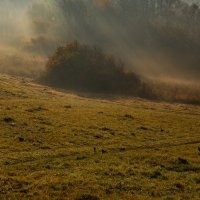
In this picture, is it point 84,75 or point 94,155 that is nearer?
point 94,155

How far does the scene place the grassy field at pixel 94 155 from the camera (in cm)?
3012

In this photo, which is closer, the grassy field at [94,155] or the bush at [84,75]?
the grassy field at [94,155]

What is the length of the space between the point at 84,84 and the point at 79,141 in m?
88.0

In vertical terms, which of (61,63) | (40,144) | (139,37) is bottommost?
(40,144)

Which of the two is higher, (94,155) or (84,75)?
(84,75)

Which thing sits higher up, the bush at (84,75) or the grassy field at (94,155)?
the bush at (84,75)

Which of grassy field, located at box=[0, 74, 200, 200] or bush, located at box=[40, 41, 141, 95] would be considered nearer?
→ grassy field, located at box=[0, 74, 200, 200]

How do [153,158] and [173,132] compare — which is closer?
[153,158]

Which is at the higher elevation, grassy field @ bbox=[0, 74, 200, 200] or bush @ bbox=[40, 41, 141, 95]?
bush @ bbox=[40, 41, 141, 95]

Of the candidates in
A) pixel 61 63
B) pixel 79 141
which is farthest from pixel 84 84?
pixel 79 141

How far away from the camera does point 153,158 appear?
138 ft

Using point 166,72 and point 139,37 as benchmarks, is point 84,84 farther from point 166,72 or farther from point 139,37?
point 139,37

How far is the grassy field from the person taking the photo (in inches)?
1186

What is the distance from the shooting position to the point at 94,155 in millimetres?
42469
